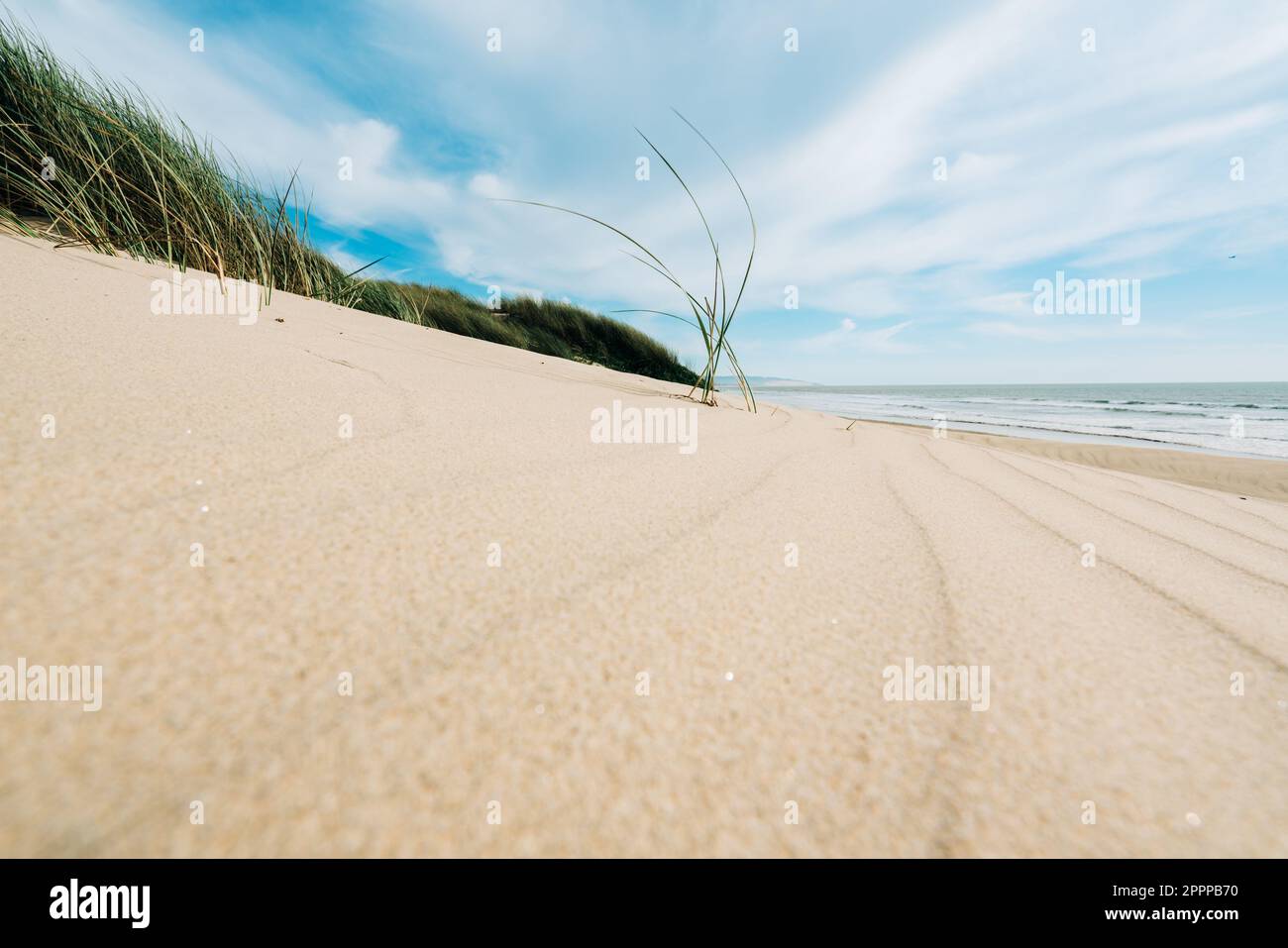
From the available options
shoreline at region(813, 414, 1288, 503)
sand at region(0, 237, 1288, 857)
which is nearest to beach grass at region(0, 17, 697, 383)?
sand at region(0, 237, 1288, 857)

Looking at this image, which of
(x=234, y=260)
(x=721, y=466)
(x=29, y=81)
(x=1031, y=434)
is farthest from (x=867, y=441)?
(x=1031, y=434)

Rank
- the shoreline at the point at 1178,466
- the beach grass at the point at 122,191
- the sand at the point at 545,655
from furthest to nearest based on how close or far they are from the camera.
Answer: the shoreline at the point at 1178,466 < the beach grass at the point at 122,191 < the sand at the point at 545,655

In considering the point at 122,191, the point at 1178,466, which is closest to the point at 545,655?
the point at 122,191

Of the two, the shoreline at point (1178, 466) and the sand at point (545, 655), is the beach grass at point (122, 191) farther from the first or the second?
the shoreline at point (1178, 466)

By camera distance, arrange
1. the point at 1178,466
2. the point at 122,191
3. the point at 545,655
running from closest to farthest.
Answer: the point at 545,655 → the point at 122,191 → the point at 1178,466

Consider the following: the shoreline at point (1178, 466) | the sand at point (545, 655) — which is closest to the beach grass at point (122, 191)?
the sand at point (545, 655)

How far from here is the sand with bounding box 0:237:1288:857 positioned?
0.29 m

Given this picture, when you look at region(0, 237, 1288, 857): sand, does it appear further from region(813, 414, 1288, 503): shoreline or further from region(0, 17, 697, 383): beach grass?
region(813, 414, 1288, 503): shoreline

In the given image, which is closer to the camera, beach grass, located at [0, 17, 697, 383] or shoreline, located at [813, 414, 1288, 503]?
beach grass, located at [0, 17, 697, 383]

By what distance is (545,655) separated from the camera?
41 cm

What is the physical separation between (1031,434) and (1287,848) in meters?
7.13

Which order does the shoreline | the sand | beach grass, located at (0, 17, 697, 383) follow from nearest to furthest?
the sand → beach grass, located at (0, 17, 697, 383) → the shoreline

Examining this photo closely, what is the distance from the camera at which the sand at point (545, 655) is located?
11.3 inches

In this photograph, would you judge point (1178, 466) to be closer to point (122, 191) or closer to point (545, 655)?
point (545, 655)
